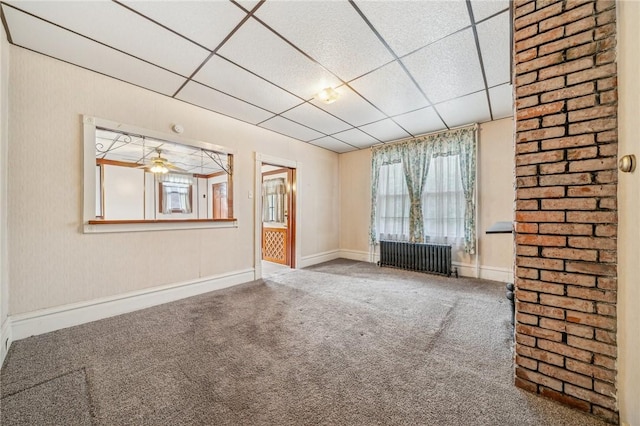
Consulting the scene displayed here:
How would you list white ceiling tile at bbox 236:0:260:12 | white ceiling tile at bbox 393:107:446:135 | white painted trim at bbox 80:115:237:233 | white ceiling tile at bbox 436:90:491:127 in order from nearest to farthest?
white ceiling tile at bbox 236:0:260:12, white painted trim at bbox 80:115:237:233, white ceiling tile at bbox 436:90:491:127, white ceiling tile at bbox 393:107:446:135

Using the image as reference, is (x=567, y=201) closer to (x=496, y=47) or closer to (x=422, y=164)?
(x=496, y=47)

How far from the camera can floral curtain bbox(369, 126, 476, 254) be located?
4027 mm

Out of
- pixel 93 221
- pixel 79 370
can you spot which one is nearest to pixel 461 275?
pixel 79 370

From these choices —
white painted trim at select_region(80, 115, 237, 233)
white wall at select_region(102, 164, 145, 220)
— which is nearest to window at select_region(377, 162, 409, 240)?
white painted trim at select_region(80, 115, 237, 233)

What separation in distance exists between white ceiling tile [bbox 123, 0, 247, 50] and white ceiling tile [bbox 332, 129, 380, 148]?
2.70 m

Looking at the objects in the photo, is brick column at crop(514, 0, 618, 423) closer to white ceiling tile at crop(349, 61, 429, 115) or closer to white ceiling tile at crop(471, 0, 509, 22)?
white ceiling tile at crop(471, 0, 509, 22)

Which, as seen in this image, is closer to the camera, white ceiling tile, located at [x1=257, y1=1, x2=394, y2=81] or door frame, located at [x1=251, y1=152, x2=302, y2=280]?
white ceiling tile, located at [x1=257, y1=1, x2=394, y2=81]

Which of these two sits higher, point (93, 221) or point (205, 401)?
point (93, 221)

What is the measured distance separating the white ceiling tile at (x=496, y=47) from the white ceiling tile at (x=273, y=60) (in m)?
1.39

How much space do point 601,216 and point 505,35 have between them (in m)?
1.70

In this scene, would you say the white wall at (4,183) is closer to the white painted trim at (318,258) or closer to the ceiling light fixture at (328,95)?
the ceiling light fixture at (328,95)

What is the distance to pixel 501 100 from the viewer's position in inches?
126

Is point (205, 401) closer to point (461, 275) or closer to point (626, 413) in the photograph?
point (626, 413)

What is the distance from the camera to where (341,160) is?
5.88 meters
